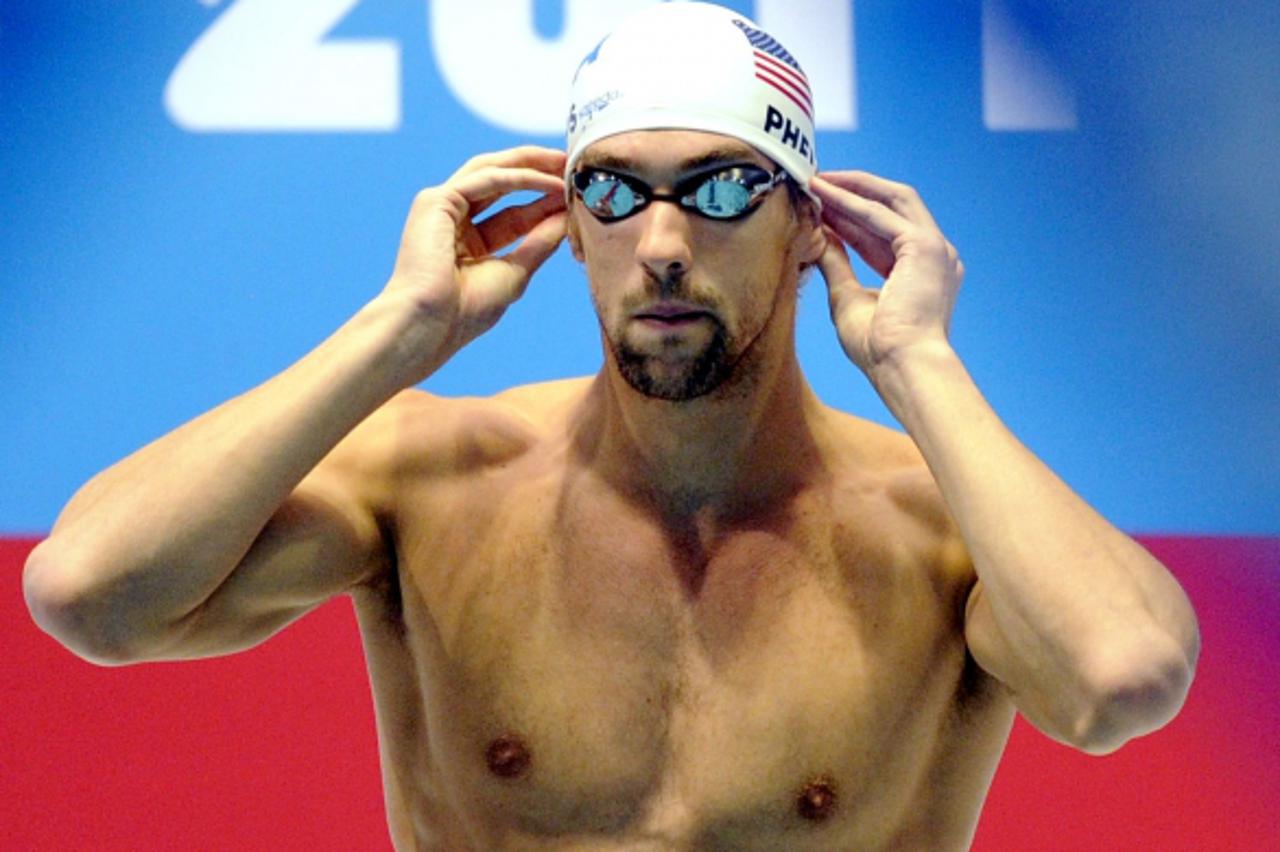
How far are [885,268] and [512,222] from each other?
1.18 ft

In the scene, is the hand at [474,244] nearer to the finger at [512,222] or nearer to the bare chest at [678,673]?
the finger at [512,222]

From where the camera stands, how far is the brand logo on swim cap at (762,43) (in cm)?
155

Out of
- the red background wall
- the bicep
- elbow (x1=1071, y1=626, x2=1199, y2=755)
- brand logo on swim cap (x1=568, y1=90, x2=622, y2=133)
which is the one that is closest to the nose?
brand logo on swim cap (x1=568, y1=90, x2=622, y2=133)

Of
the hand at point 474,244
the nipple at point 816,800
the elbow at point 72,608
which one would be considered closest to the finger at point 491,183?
the hand at point 474,244

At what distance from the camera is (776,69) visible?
154cm

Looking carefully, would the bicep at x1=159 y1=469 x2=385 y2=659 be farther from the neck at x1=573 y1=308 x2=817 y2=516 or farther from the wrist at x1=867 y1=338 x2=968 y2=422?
the wrist at x1=867 y1=338 x2=968 y2=422

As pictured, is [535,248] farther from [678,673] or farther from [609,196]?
[678,673]

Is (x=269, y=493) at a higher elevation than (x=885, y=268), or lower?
lower

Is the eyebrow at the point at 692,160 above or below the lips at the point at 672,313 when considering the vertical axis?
above

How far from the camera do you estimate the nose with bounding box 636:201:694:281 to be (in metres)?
1.38

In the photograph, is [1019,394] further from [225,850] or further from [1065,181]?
[225,850]

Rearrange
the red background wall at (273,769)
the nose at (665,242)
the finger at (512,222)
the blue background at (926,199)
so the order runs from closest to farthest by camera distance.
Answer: the nose at (665,242)
the finger at (512,222)
the red background wall at (273,769)
the blue background at (926,199)

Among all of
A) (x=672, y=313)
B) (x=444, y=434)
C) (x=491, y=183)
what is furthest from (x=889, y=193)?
(x=444, y=434)

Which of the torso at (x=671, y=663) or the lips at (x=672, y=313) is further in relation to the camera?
the torso at (x=671, y=663)
